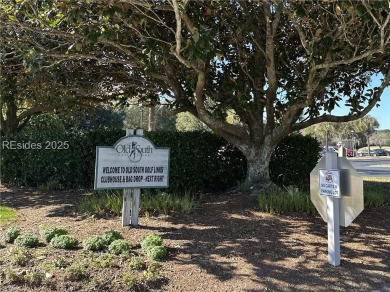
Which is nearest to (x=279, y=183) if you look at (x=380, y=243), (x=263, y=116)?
(x=263, y=116)

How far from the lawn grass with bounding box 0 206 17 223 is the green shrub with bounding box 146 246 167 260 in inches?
127

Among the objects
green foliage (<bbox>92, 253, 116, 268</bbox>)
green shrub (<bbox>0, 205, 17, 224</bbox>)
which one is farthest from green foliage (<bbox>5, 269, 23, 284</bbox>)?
green shrub (<bbox>0, 205, 17, 224</bbox>)

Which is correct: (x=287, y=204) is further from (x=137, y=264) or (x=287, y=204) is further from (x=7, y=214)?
(x=7, y=214)

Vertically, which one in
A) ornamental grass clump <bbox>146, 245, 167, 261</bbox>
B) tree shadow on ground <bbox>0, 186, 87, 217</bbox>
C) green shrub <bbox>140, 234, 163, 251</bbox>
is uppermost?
tree shadow on ground <bbox>0, 186, 87, 217</bbox>

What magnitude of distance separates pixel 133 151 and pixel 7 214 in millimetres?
2905

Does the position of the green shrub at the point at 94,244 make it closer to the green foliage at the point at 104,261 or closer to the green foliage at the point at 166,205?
the green foliage at the point at 104,261

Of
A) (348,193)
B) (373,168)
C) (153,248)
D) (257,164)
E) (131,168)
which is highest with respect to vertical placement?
(373,168)

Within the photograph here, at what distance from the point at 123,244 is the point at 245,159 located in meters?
5.56

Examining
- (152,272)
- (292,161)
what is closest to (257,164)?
(292,161)

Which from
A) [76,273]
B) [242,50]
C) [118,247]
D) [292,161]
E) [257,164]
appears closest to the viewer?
[76,273]

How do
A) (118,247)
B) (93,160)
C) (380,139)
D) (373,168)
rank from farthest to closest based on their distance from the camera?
(380,139) < (373,168) < (93,160) < (118,247)

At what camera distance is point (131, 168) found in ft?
19.9

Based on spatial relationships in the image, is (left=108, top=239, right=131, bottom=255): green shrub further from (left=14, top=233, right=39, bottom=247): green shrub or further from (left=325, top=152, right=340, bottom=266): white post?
(left=325, top=152, right=340, bottom=266): white post

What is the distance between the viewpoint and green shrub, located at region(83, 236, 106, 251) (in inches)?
188
